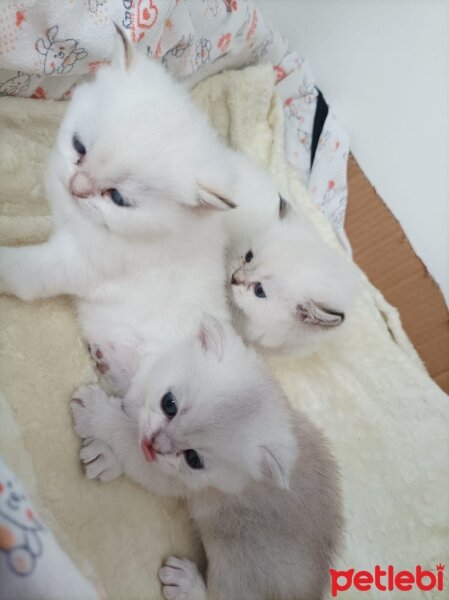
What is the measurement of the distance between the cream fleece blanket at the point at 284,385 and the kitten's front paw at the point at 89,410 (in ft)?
0.10

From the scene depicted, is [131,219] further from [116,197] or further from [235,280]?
[235,280]

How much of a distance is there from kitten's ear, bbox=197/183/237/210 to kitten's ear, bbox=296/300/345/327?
58 cm

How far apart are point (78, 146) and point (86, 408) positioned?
2.38 feet

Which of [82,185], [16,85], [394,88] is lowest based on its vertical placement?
[16,85]

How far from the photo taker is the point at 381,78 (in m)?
2.46

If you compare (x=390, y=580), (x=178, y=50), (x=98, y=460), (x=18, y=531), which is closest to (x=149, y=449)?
(x=98, y=460)

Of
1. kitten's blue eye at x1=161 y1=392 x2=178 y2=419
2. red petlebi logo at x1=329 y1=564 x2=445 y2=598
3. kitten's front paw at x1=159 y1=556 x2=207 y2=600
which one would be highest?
kitten's blue eye at x1=161 y1=392 x2=178 y2=419

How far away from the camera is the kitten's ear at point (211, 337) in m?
1.39

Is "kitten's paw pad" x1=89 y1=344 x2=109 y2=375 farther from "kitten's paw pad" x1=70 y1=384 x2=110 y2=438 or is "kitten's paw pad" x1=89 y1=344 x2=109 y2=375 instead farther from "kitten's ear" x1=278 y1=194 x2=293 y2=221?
"kitten's ear" x1=278 y1=194 x2=293 y2=221

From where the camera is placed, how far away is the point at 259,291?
1.75m

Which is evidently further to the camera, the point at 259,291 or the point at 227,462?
the point at 259,291

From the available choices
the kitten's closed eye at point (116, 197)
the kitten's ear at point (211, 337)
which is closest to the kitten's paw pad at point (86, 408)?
the kitten's ear at point (211, 337)

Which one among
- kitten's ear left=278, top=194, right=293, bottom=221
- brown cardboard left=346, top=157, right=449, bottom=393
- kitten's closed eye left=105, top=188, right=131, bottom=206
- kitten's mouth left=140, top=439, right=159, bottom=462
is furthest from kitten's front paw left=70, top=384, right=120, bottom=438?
brown cardboard left=346, top=157, right=449, bottom=393

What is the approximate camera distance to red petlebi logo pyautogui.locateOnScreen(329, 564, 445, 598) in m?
1.76
